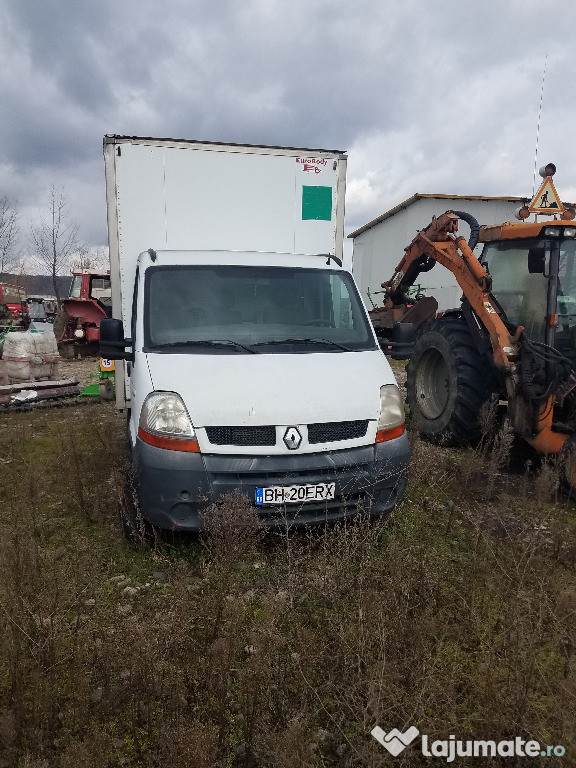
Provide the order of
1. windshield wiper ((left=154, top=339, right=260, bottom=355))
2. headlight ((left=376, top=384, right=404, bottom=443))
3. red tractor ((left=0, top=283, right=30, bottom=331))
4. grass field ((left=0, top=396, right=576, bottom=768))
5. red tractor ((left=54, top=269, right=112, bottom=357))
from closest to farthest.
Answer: grass field ((left=0, top=396, right=576, bottom=768)) < headlight ((left=376, top=384, right=404, bottom=443)) < windshield wiper ((left=154, top=339, right=260, bottom=355)) < red tractor ((left=54, top=269, right=112, bottom=357)) < red tractor ((left=0, top=283, right=30, bottom=331))

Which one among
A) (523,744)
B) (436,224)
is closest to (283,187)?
(436,224)

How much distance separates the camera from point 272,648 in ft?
7.63

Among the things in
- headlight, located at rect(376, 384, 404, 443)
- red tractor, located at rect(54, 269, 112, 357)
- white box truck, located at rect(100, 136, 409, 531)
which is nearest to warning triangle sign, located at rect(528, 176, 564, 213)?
white box truck, located at rect(100, 136, 409, 531)

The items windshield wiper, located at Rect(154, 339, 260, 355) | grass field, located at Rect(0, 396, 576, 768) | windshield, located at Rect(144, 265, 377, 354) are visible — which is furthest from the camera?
windshield, located at Rect(144, 265, 377, 354)

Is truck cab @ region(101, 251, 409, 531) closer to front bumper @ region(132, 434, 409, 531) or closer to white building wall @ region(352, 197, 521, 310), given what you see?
front bumper @ region(132, 434, 409, 531)

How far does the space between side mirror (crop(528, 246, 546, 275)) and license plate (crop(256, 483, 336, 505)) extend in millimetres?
3209

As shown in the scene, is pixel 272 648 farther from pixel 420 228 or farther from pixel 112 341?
pixel 420 228

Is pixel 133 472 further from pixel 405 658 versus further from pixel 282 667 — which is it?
pixel 405 658

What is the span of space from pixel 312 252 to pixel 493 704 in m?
4.05

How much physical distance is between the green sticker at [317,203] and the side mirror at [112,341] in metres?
2.23

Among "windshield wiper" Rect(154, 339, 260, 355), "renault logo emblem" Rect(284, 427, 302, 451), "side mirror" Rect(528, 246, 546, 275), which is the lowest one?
"renault logo emblem" Rect(284, 427, 302, 451)

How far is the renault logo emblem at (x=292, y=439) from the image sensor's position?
127 inches

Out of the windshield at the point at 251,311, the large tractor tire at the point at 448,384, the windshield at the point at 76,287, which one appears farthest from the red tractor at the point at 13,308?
the windshield at the point at 251,311

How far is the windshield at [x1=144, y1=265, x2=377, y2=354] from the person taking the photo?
3803 mm
